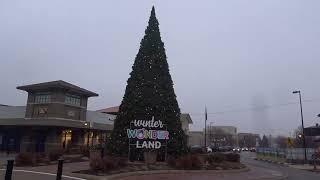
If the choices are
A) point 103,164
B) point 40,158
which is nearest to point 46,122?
point 40,158

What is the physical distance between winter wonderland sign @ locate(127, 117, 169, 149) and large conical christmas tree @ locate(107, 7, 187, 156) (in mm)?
565

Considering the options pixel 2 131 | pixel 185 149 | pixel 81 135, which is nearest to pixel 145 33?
pixel 185 149

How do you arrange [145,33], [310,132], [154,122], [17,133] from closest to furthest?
1. [154,122]
2. [145,33]
3. [17,133]
4. [310,132]

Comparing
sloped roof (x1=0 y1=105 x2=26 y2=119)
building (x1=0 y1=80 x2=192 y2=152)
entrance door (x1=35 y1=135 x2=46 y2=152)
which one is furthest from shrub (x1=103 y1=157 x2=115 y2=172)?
sloped roof (x1=0 y1=105 x2=26 y2=119)

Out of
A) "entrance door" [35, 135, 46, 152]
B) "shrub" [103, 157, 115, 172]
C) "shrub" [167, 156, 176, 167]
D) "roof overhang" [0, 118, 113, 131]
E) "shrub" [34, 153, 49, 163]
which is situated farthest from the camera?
"entrance door" [35, 135, 46, 152]

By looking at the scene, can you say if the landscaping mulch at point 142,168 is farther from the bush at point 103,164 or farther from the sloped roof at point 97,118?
the sloped roof at point 97,118

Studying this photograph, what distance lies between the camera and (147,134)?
30.5m

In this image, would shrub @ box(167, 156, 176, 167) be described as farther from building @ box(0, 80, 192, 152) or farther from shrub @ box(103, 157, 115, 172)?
building @ box(0, 80, 192, 152)

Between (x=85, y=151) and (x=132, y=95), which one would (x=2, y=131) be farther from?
(x=132, y=95)

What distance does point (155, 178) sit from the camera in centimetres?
2281

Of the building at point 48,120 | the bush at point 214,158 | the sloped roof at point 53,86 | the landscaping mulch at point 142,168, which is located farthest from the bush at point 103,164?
the sloped roof at point 53,86

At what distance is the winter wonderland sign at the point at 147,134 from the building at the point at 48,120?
72.7 ft

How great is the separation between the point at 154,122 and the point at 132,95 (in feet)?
8.57

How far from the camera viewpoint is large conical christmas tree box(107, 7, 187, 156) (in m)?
31.5
